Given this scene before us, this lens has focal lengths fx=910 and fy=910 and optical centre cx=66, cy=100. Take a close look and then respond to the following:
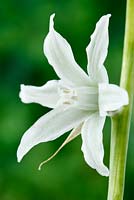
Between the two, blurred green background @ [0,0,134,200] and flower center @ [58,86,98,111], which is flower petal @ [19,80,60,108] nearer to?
flower center @ [58,86,98,111]

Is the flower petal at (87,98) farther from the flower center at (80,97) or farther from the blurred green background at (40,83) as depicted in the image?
the blurred green background at (40,83)

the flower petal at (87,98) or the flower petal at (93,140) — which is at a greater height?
the flower petal at (87,98)

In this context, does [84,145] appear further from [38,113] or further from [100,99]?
[38,113]

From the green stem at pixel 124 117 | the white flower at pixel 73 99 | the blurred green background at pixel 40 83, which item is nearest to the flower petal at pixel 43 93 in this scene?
the white flower at pixel 73 99

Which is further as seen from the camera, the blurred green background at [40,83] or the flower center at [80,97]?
the blurred green background at [40,83]

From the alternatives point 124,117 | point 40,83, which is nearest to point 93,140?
point 124,117

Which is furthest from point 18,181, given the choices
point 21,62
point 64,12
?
point 64,12
